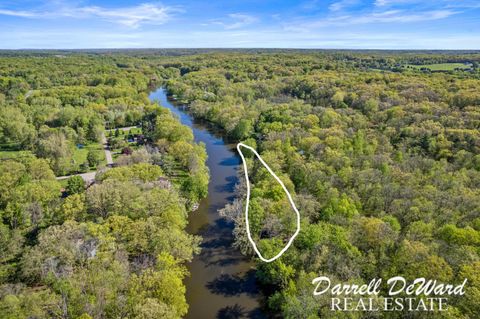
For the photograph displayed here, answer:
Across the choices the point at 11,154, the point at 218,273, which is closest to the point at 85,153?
the point at 11,154

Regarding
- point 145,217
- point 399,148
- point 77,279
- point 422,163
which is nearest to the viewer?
point 77,279

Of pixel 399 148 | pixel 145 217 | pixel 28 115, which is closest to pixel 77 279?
pixel 145 217

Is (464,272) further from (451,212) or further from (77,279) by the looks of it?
(77,279)

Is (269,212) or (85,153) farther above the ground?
(269,212)

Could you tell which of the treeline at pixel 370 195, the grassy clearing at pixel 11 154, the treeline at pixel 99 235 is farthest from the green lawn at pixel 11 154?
the treeline at pixel 370 195

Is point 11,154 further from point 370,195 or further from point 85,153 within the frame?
point 370,195

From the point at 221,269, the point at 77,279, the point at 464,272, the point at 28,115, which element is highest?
the point at 28,115

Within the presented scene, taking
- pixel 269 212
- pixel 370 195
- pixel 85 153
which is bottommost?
pixel 85 153

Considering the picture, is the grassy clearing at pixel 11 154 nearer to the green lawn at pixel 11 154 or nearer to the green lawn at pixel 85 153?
the green lawn at pixel 11 154
